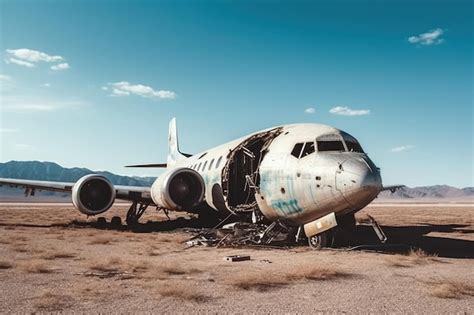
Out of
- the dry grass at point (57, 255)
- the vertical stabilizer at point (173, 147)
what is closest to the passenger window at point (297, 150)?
the dry grass at point (57, 255)

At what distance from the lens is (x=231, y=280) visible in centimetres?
820

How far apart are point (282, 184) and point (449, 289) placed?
21.4 feet

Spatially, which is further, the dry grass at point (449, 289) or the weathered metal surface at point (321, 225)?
the weathered metal surface at point (321, 225)

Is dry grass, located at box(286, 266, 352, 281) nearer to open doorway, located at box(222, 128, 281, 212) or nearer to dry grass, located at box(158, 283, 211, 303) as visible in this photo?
dry grass, located at box(158, 283, 211, 303)

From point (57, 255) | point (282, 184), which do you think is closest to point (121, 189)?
point (57, 255)

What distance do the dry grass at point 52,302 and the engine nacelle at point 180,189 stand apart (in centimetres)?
994

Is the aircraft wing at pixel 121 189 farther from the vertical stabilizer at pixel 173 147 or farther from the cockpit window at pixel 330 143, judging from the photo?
the cockpit window at pixel 330 143

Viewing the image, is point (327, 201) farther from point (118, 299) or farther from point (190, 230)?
point (190, 230)

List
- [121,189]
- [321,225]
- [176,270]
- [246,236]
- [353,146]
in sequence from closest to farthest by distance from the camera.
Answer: [176,270]
[321,225]
[353,146]
[246,236]
[121,189]

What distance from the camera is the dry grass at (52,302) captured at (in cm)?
614

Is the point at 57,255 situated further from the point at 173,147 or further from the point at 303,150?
the point at 173,147

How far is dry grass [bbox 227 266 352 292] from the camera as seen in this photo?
25.6 feet

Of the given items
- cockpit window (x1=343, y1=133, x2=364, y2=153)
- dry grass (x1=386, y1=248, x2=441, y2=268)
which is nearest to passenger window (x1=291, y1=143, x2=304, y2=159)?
cockpit window (x1=343, y1=133, x2=364, y2=153)

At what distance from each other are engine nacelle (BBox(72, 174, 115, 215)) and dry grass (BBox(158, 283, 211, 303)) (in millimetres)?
13450
